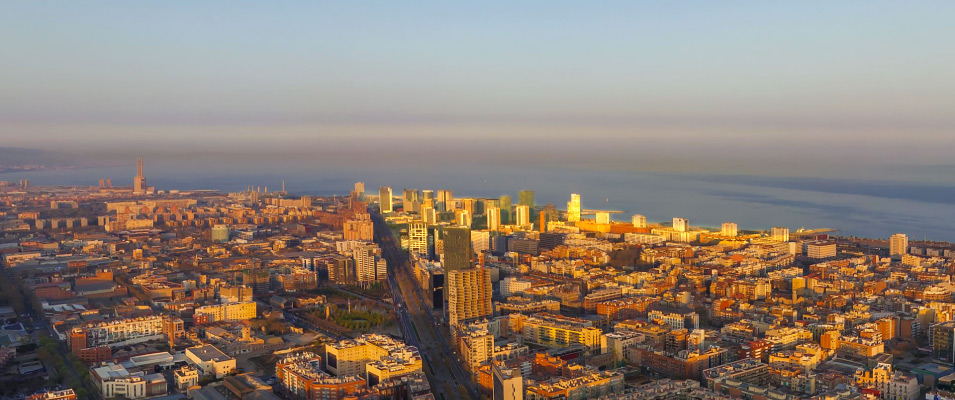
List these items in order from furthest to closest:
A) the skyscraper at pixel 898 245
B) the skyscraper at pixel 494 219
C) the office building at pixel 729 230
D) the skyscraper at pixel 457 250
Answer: the skyscraper at pixel 494 219 → the office building at pixel 729 230 → the skyscraper at pixel 898 245 → the skyscraper at pixel 457 250

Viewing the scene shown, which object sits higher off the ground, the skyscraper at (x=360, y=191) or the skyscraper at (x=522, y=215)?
the skyscraper at (x=360, y=191)

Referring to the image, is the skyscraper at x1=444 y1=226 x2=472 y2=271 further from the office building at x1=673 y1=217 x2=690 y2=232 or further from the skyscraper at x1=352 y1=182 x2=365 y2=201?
the skyscraper at x1=352 y1=182 x2=365 y2=201

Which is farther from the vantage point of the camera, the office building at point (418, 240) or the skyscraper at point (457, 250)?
the office building at point (418, 240)

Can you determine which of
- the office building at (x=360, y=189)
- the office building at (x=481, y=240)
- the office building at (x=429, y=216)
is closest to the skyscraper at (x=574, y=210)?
the office building at (x=429, y=216)

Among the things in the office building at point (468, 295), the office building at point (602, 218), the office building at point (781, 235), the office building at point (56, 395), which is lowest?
the office building at point (56, 395)

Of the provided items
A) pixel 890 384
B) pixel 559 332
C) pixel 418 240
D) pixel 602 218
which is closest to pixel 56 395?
pixel 559 332

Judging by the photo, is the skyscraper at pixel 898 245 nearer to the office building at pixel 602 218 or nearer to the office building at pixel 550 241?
the office building at pixel 550 241
